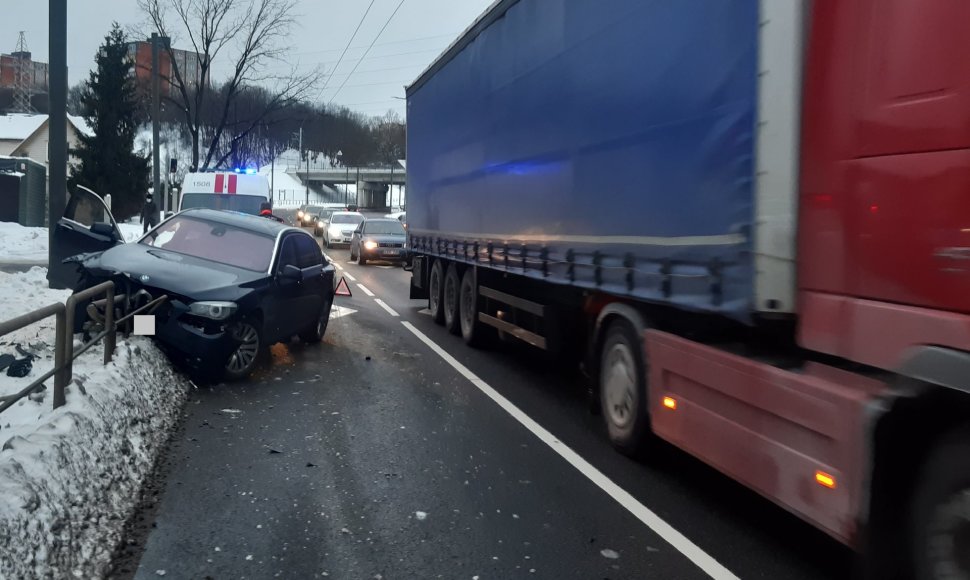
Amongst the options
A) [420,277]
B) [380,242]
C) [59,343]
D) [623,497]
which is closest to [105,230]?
[420,277]

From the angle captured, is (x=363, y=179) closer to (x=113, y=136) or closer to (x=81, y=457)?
(x=113, y=136)

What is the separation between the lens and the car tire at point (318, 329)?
1180 centimetres

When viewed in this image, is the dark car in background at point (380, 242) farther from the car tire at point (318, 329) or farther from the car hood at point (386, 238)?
the car tire at point (318, 329)

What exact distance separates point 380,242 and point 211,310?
65.9 feet

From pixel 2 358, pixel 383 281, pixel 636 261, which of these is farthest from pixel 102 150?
pixel 636 261

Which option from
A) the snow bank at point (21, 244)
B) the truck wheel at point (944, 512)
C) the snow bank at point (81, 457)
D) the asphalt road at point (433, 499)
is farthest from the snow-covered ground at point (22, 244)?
the truck wheel at point (944, 512)

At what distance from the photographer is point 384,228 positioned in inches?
1172

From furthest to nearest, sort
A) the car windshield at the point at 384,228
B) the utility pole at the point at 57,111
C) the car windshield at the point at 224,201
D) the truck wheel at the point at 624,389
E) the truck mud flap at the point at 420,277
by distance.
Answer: the car windshield at the point at 384,228
the car windshield at the point at 224,201
the truck mud flap at the point at 420,277
the utility pole at the point at 57,111
the truck wheel at the point at 624,389

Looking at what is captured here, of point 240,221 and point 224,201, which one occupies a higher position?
point 224,201

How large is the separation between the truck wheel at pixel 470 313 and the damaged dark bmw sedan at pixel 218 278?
1.86m

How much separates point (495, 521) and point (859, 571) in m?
2.09

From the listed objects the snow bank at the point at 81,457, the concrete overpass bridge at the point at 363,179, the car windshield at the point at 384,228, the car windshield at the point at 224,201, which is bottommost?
the snow bank at the point at 81,457

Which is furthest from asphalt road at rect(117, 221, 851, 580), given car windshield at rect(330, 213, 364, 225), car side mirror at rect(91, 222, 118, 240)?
car windshield at rect(330, 213, 364, 225)

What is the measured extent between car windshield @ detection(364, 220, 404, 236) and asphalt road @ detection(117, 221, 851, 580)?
67.2ft
